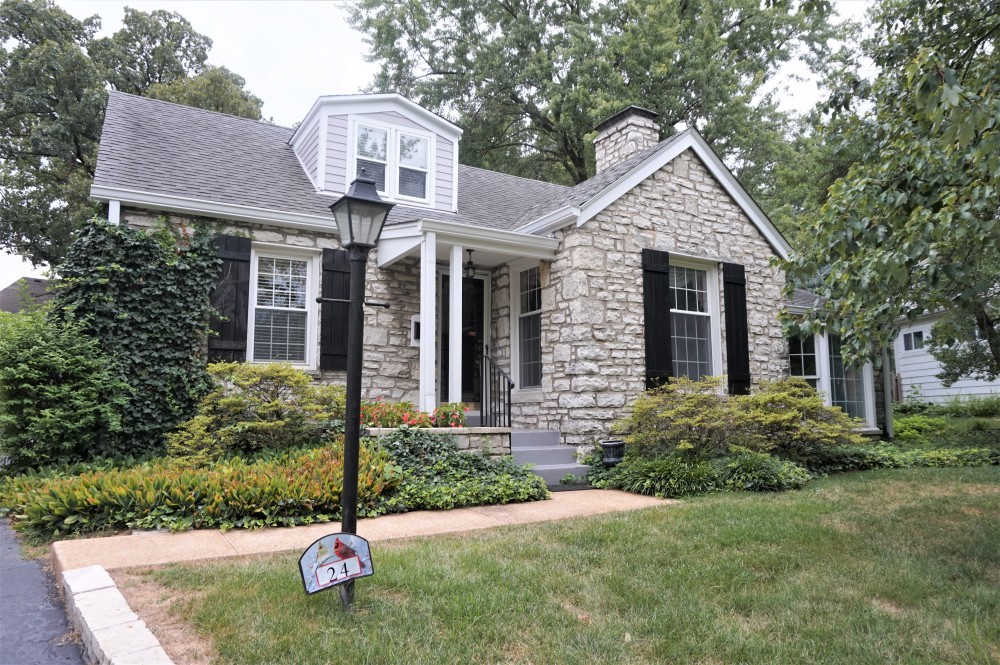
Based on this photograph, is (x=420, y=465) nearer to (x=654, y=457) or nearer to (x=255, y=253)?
(x=654, y=457)

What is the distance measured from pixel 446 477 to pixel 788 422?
4536 mm

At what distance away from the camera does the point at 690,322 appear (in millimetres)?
9188

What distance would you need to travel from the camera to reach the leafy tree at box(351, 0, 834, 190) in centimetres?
1636

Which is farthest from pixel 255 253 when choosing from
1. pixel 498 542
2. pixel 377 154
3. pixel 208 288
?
pixel 498 542

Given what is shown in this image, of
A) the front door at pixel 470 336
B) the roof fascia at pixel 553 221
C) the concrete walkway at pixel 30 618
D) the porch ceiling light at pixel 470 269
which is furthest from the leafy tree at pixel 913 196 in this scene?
the front door at pixel 470 336

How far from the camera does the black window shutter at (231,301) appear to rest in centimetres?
746

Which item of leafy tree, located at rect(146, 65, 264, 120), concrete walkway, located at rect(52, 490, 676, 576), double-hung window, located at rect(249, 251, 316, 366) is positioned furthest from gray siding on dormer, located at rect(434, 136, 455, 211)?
leafy tree, located at rect(146, 65, 264, 120)

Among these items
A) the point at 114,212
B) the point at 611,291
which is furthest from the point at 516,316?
the point at 114,212

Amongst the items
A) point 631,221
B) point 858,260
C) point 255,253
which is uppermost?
point 631,221

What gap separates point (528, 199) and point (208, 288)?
20.5 feet

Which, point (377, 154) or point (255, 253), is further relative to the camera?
point (377, 154)

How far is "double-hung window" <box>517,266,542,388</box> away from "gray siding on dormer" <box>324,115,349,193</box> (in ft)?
10.1

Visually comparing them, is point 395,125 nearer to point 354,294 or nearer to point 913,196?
point 354,294

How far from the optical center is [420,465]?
6.10 metres
